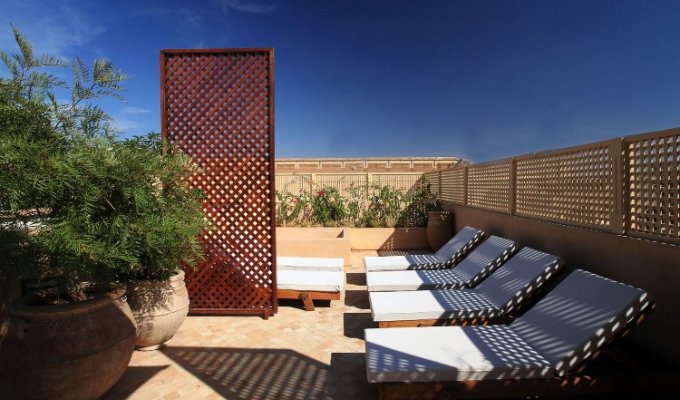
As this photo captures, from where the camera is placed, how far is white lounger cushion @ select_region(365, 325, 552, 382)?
7.56 feet

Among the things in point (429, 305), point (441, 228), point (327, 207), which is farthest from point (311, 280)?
point (327, 207)

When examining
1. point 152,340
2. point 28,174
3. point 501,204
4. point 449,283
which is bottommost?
point 152,340

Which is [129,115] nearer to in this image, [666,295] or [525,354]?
[525,354]

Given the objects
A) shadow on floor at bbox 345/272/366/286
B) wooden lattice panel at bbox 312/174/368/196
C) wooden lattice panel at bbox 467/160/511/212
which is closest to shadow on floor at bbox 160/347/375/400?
shadow on floor at bbox 345/272/366/286

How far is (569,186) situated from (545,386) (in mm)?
2601

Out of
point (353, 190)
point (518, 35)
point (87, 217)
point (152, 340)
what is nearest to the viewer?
point (87, 217)

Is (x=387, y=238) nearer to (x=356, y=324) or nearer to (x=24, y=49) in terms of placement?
(x=356, y=324)

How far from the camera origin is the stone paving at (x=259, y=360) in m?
2.83

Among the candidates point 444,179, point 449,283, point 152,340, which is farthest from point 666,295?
point 444,179

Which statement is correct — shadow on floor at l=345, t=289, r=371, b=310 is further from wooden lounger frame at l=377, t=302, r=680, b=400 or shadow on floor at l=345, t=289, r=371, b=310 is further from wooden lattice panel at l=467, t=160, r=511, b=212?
wooden lattice panel at l=467, t=160, r=511, b=212

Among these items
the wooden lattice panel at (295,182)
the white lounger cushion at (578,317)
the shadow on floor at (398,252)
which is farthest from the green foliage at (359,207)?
the white lounger cushion at (578,317)

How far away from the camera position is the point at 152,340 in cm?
351

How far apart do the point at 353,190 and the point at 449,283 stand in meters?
6.31

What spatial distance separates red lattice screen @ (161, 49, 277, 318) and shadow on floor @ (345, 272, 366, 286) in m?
1.79
